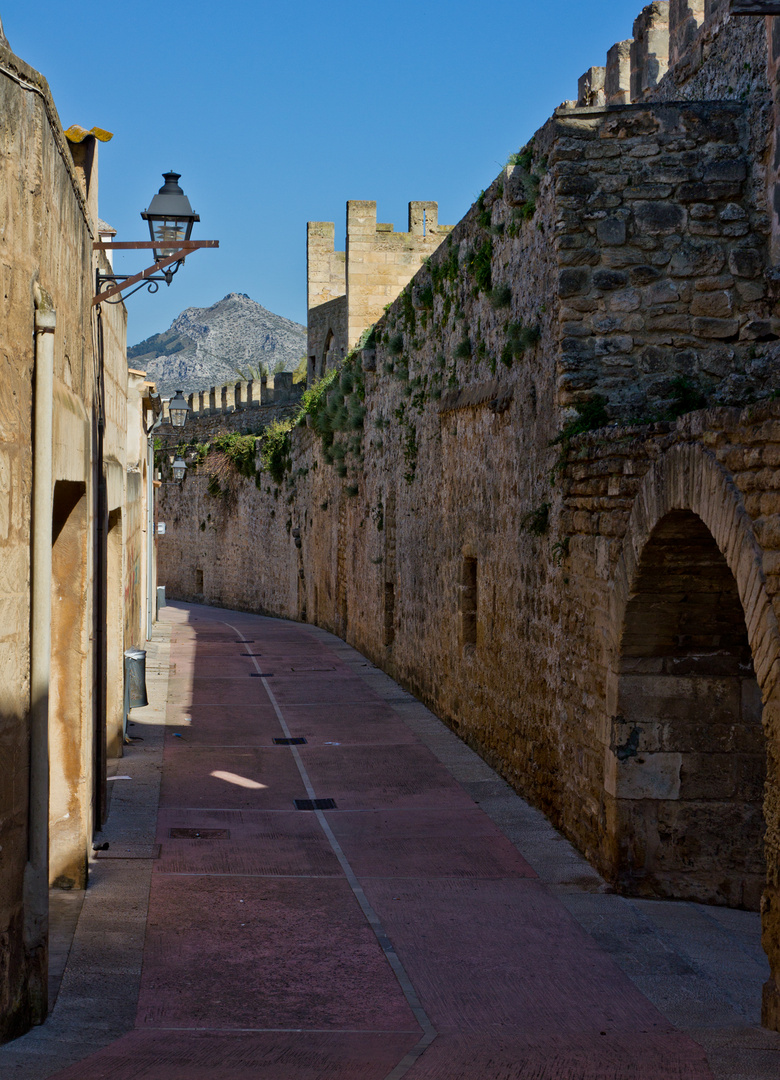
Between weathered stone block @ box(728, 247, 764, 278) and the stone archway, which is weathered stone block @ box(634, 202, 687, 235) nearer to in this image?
weathered stone block @ box(728, 247, 764, 278)

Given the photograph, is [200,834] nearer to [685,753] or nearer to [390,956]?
[390,956]

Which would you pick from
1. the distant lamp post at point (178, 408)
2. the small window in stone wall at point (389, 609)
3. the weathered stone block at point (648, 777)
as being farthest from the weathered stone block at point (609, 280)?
the distant lamp post at point (178, 408)

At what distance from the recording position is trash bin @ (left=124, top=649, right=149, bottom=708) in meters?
11.8

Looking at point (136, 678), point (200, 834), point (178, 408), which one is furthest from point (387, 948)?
point (178, 408)

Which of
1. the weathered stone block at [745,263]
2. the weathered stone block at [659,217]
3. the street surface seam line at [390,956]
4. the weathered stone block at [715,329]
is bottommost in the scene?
the street surface seam line at [390,956]

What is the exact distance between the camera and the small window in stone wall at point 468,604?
11078 mm

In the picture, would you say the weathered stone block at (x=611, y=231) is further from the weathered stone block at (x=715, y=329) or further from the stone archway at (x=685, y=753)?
the stone archway at (x=685, y=753)

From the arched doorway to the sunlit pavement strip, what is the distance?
0.24 meters

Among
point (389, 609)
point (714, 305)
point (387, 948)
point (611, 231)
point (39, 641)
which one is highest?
point (611, 231)

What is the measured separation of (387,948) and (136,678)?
7042 millimetres

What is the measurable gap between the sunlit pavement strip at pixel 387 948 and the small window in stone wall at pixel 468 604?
4.66 feet

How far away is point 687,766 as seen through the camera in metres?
6.60

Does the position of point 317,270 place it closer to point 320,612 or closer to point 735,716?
point 320,612

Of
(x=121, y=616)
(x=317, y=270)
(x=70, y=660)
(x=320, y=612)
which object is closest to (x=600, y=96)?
(x=121, y=616)
